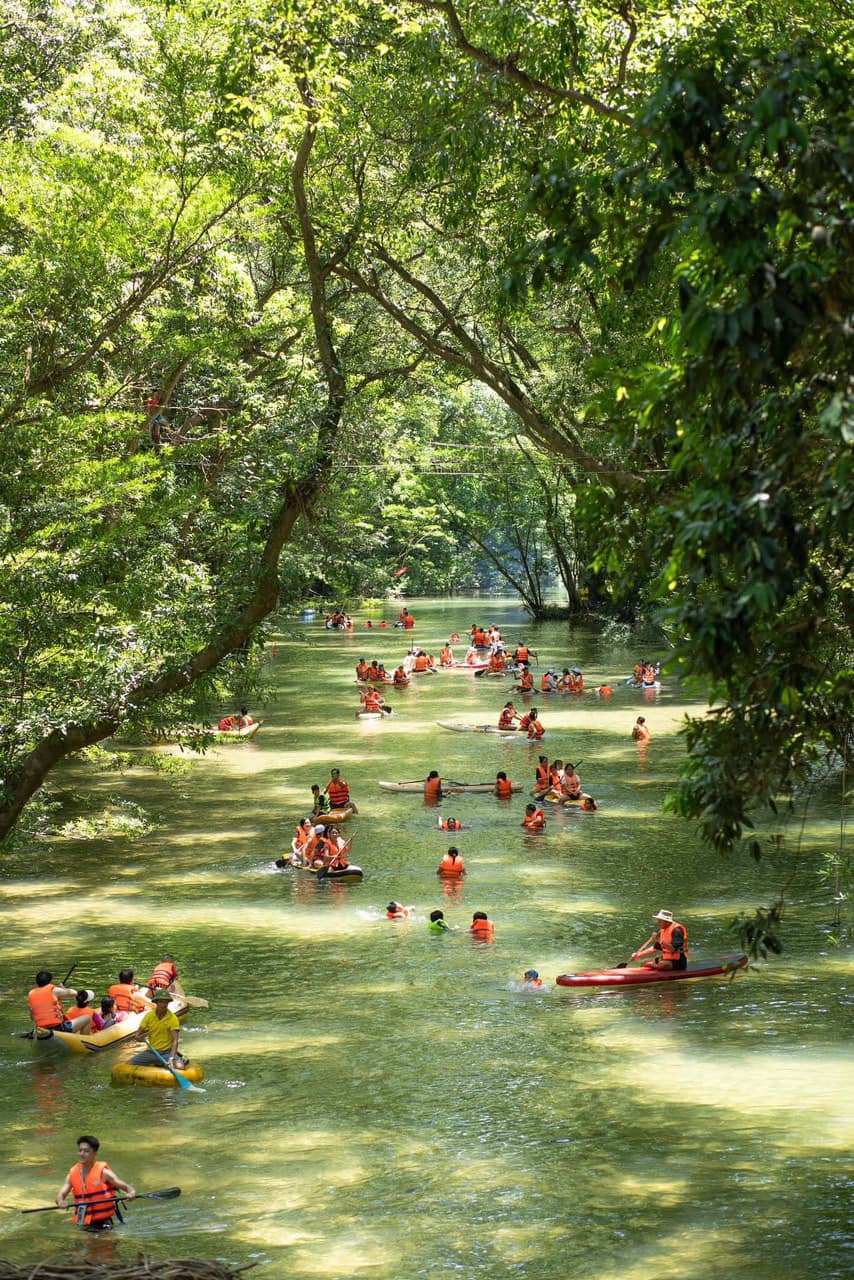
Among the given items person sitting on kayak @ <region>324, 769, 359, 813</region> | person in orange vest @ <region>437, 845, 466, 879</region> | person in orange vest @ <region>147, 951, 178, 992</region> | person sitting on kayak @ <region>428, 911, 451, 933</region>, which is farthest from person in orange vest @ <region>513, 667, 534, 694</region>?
person in orange vest @ <region>147, 951, 178, 992</region>

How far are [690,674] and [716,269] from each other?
1852mm

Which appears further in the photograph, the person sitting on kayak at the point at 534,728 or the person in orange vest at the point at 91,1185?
the person sitting on kayak at the point at 534,728

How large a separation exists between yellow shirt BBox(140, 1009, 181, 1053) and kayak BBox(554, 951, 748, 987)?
4429mm

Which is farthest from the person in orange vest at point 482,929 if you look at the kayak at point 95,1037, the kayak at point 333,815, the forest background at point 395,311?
the kayak at point 333,815

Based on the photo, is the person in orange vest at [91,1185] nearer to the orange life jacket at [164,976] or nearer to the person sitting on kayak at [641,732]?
the orange life jacket at [164,976]

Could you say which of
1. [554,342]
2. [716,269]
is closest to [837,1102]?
[716,269]

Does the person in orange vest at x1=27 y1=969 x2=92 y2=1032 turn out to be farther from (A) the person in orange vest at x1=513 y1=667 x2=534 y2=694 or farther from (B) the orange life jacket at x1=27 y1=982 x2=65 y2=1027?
(A) the person in orange vest at x1=513 y1=667 x2=534 y2=694

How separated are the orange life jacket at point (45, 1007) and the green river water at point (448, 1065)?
367 mm

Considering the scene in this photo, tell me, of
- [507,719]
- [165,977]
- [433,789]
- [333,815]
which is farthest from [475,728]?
[165,977]

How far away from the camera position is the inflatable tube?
12.6 meters

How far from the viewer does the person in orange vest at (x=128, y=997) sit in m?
14.1

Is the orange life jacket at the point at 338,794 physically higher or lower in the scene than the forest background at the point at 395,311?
lower

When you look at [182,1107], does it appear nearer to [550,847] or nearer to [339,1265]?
[339,1265]

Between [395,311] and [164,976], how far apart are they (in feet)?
30.8
